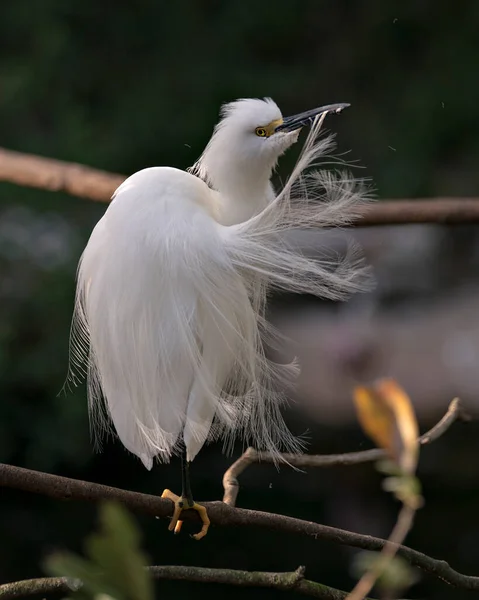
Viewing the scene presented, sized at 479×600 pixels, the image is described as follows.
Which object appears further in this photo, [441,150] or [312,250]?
[441,150]

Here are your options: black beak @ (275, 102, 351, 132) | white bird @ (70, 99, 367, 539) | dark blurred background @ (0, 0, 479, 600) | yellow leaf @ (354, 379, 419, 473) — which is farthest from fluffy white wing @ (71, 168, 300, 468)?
dark blurred background @ (0, 0, 479, 600)

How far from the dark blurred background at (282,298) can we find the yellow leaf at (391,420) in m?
3.56

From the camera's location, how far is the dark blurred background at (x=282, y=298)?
419 cm

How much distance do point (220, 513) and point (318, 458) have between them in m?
0.21

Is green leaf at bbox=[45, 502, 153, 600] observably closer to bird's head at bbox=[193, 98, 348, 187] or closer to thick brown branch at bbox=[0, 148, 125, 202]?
bird's head at bbox=[193, 98, 348, 187]

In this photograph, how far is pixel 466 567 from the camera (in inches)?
142

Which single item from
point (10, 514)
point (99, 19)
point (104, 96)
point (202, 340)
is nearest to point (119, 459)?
point (10, 514)

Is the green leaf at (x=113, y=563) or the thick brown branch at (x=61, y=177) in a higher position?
the thick brown branch at (x=61, y=177)

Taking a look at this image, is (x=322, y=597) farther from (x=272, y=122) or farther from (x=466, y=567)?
(x=466, y=567)

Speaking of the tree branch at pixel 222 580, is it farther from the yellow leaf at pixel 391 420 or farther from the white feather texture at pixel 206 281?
the yellow leaf at pixel 391 420

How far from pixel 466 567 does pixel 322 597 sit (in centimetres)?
291

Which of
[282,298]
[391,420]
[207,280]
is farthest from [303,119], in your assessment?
[282,298]

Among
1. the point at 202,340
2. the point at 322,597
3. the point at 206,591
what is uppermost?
the point at 202,340

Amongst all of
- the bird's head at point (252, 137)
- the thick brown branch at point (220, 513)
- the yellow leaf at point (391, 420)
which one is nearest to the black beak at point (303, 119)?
the bird's head at point (252, 137)
